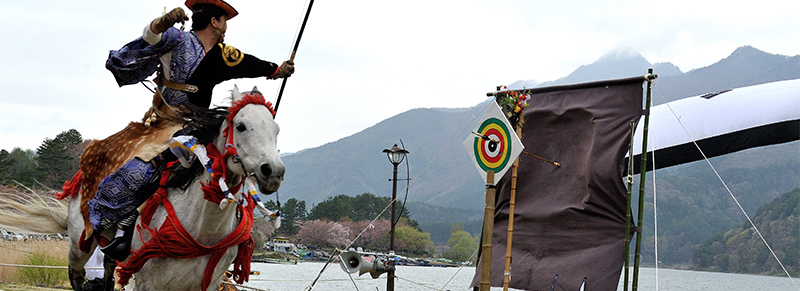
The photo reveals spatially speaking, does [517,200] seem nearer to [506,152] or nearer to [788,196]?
[506,152]

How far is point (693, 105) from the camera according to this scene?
9930mm

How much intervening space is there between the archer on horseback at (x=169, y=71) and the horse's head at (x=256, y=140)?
56cm

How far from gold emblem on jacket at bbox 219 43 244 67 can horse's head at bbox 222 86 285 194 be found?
2.73 ft

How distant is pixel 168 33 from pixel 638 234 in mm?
5966

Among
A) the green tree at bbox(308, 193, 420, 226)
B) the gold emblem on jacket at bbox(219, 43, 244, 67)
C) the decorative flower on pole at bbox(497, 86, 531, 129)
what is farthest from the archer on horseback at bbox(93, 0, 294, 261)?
the green tree at bbox(308, 193, 420, 226)

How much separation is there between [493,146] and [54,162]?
3427 centimetres

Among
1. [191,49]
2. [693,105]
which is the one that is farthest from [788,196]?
[191,49]

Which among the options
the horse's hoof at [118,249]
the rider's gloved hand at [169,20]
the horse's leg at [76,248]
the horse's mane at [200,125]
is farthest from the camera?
the horse's leg at [76,248]

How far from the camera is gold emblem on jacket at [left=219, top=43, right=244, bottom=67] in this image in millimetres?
5504

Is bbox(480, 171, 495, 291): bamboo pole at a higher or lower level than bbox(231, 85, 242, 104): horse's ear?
lower

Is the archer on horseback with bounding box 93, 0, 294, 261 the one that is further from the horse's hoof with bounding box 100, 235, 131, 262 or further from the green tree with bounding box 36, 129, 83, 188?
the green tree with bounding box 36, 129, 83, 188

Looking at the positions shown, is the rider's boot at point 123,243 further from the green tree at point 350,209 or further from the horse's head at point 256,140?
the green tree at point 350,209

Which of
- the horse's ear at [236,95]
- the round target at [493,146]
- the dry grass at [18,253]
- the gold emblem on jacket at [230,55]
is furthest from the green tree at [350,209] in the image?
the horse's ear at [236,95]

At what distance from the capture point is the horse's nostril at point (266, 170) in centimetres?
420
